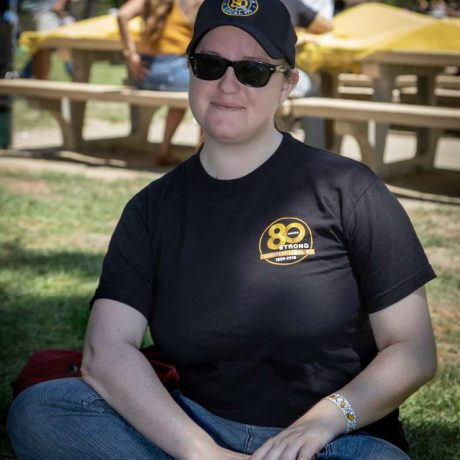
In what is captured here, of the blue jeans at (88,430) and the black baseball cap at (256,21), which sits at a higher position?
the black baseball cap at (256,21)

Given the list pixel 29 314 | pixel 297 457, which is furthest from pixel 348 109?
pixel 297 457

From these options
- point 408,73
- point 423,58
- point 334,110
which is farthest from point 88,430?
point 408,73

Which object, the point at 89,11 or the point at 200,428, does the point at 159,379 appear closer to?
the point at 200,428

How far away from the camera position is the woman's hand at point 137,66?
7240mm

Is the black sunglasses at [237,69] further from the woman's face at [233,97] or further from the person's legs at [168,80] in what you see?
the person's legs at [168,80]

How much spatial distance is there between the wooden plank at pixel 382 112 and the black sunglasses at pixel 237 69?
3.98 metres

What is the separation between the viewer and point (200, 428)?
6.54 ft

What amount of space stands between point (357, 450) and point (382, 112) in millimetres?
4530

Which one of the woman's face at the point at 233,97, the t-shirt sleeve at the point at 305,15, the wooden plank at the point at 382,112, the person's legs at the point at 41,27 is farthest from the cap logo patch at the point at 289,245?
the person's legs at the point at 41,27

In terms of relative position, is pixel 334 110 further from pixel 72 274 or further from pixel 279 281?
pixel 279 281

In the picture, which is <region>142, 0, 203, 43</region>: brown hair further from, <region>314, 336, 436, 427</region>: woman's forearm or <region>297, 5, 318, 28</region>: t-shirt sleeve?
<region>314, 336, 436, 427</region>: woman's forearm

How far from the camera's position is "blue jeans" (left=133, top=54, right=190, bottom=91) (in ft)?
23.4

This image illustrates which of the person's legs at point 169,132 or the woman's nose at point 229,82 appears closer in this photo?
the woman's nose at point 229,82

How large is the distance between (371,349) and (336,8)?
52.6ft
